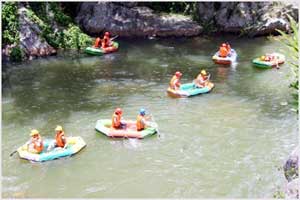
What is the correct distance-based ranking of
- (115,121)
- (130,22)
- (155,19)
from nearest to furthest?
(115,121) → (130,22) → (155,19)

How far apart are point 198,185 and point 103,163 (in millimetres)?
2732

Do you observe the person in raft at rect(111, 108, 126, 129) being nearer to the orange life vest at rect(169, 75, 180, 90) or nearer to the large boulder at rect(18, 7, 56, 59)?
the orange life vest at rect(169, 75, 180, 90)

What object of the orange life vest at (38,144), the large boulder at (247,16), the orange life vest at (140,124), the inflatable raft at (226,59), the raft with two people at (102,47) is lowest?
the orange life vest at (38,144)

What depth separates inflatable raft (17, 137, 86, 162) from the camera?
14609 millimetres

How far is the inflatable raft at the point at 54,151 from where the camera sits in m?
14.6

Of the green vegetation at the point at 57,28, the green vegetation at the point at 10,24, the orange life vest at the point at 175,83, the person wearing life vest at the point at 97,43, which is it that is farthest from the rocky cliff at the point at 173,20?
the orange life vest at the point at 175,83

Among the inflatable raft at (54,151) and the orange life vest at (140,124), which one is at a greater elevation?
the orange life vest at (140,124)

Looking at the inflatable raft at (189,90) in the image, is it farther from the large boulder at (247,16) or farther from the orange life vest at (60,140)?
the large boulder at (247,16)

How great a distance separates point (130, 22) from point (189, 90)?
391 inches

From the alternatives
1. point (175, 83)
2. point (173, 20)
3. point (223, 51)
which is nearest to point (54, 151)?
point (175, 83)

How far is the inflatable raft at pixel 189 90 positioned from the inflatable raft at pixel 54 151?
5.07 meters

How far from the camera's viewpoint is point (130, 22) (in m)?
28.6

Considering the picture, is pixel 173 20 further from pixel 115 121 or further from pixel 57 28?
pixel 115 121

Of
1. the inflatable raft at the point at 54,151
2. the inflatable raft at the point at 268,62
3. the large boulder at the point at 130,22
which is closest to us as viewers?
the inflatable raft at the point at 54,151
